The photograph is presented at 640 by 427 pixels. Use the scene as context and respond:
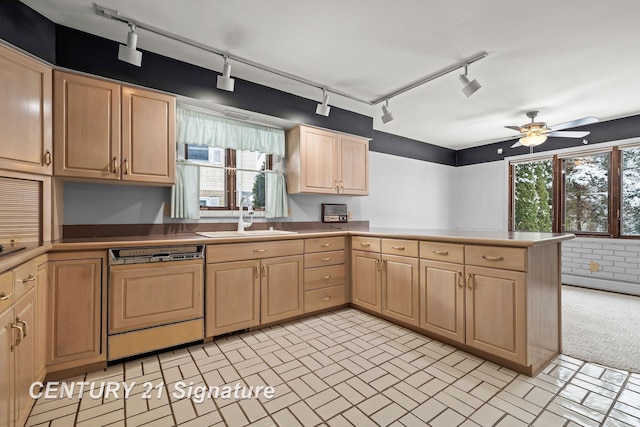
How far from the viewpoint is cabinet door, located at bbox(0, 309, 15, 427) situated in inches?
49.5

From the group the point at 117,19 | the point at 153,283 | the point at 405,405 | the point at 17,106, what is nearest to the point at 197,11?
the point at 117,19

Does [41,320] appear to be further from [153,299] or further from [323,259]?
[323,259]

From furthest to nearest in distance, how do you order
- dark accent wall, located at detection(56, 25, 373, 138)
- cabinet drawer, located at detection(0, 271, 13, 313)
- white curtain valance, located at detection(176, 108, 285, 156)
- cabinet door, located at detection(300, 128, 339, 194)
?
1. cabinet door, located at detection(300, 128, 339, 194)
2. white curtain valance, located at detection(176, 108, 285, 156)
3. dark accent wall, located at detection(56, 25, 373, 138)
4. cabinet drawer, located at detection(0, 271, 13, 313)

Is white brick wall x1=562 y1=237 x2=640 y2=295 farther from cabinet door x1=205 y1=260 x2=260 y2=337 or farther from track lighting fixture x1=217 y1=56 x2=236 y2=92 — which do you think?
track lighting fixture x1=217 y1=56 x2=236 y2=92

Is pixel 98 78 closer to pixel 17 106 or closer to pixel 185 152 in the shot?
pixel 17 106

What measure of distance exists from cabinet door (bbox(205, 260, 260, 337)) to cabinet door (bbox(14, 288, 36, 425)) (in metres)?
1.07

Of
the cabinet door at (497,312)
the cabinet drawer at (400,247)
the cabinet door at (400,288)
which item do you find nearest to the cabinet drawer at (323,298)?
the cabinet door at (400,288)

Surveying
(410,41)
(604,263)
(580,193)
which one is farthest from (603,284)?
(410,41)

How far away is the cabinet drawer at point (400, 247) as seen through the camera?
2.74 meters

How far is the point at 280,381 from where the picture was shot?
1979 mm

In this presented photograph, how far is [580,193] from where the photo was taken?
467 cm

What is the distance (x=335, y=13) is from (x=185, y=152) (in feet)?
6.19

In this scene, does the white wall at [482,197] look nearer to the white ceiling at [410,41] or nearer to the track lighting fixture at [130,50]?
the white ceiling at [410,41]

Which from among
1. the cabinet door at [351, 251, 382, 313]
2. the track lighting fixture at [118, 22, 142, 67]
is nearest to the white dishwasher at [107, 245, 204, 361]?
the track lighting fixture at [118, 22, 142, 67]
